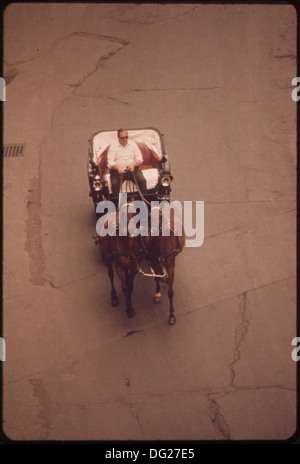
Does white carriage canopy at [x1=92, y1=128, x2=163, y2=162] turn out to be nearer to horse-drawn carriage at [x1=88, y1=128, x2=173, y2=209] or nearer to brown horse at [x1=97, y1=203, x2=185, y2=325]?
horse-drawn carriage at [x1=88, y1=128, x2=173, y2=209]

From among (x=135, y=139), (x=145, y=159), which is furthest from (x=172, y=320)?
(x=135, y=139)

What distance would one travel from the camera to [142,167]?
22.8ft

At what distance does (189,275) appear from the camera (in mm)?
6633

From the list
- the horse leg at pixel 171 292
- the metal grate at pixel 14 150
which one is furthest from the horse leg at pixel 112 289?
the metal grate at pixel 14 150

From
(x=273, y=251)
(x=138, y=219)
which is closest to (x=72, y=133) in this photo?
(x=138, y=219)

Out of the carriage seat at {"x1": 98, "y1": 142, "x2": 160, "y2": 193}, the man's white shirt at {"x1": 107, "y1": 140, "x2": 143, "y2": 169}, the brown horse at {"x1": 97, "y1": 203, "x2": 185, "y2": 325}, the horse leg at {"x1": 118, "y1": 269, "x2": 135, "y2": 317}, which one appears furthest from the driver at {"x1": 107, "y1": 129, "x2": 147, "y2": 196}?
the horse leg at {"x1": 118, "y1": 269, "x2": 135, "y2": 317}

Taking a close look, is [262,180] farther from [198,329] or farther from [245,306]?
[198,329]

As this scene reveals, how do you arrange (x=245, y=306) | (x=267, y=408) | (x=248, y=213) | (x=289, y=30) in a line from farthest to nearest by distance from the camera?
(x=289, y=30) → (x=248, y=213) → (x=245, y=306) → (x=267, y=408)

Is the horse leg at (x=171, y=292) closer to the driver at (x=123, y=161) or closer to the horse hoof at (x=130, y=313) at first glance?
the horse hoof at (x=130, y=313)

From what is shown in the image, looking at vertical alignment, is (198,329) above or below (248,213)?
below

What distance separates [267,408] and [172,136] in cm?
504

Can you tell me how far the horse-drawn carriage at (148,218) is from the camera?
18.5 ft

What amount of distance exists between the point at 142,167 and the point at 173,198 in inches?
34.1

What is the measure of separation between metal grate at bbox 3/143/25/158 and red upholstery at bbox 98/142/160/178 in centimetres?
218
